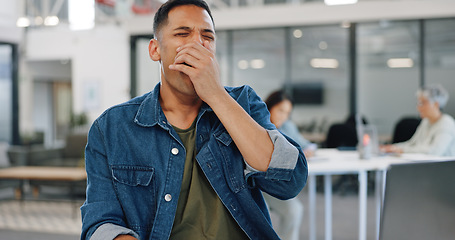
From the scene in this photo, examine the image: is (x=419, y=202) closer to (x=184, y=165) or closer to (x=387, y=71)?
(x=184, y=165)

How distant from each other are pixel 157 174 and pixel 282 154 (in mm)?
333

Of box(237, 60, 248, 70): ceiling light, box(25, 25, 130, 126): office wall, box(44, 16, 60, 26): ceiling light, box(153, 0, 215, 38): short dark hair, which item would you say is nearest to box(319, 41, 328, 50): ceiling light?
box(237, 60, 248, 70): ceiling light

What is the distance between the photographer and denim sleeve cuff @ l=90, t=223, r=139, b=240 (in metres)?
1.01

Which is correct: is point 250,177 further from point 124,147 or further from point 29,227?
point 29,227

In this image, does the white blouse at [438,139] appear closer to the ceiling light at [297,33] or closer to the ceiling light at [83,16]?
the ceiling light at [297,33]

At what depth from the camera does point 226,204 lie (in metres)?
1.13

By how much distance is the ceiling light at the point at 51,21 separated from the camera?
10664 millimetres

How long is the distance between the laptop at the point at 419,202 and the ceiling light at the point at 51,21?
11.2m

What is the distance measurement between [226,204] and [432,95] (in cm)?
330

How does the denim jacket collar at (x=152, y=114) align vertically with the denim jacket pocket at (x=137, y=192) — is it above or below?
above

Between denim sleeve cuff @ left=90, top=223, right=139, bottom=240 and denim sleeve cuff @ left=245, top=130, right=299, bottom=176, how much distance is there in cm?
38

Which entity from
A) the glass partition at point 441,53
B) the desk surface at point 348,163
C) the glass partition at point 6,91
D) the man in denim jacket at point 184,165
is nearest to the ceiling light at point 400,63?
the glass partition at point 441,53

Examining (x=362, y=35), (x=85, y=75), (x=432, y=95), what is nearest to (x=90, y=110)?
(x=85, y=75)

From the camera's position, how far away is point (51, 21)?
35.1 feet
